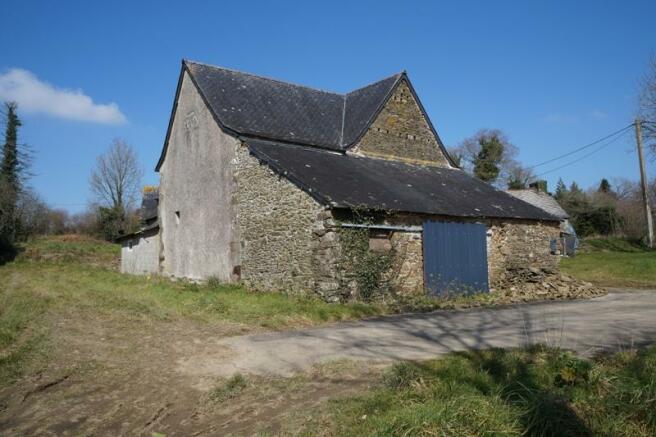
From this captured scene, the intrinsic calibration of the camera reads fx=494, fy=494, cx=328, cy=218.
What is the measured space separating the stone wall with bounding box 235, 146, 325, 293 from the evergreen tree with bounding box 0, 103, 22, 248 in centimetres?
2409

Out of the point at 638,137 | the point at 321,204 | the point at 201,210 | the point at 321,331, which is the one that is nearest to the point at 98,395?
the point at 321,331

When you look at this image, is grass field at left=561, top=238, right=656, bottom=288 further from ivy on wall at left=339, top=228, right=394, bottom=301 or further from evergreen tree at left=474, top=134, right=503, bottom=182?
evergreen tree at left=474, top=134, right=503, bottom=182

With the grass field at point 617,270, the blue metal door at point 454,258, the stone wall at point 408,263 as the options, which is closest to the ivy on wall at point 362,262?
the stone wall at point 408,263

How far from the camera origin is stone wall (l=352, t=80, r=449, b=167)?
18094 mm

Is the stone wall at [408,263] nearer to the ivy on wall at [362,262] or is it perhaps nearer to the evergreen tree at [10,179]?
the ivy on wall at [362,262]

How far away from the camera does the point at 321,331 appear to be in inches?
320

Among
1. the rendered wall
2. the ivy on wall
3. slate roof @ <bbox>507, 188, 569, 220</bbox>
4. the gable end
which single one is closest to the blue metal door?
the ivy on wall

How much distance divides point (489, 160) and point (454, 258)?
4188 centimetres

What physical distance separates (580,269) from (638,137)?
9.42 m

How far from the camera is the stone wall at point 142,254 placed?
20.3 m

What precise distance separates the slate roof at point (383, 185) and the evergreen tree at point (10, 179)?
2516cm

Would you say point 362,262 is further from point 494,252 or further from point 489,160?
point 489,160

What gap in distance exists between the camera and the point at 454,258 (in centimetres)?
1379

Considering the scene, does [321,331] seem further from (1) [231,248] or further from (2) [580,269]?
(2) [580,269]
